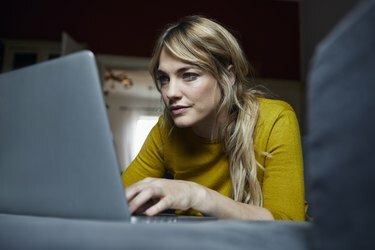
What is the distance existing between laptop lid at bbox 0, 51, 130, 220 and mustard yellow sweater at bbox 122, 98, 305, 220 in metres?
0.51

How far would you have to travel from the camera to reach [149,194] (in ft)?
2.07

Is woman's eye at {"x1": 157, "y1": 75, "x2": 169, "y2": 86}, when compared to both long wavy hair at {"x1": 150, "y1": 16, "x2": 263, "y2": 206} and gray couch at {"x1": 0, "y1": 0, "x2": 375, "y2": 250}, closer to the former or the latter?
long wavy hair at {"x1": 150, "y1": 16, "x2": 263, "y2": 206}

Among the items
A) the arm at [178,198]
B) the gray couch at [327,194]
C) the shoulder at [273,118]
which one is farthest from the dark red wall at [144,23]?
the gray couch at [327,194]

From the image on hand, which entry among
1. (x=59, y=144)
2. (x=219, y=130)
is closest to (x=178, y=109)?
(x=219, y=130)

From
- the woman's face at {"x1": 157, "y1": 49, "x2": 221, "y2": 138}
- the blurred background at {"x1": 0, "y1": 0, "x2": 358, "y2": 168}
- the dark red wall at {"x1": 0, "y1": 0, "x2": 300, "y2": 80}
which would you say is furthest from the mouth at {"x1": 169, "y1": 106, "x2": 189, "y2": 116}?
the dark red wall at {"x1": 0, "y1": 0, "x2": 300, "y2": 80}

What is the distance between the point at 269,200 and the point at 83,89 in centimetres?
61

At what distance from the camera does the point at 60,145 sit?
1.70ft

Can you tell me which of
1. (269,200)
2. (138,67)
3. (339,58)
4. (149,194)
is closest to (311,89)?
(339,58)

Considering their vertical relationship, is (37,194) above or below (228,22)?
below

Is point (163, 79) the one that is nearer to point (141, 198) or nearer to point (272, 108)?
point (272, 108)

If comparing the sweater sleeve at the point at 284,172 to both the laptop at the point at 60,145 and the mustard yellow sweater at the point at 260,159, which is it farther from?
the laptop at the point at 60,145

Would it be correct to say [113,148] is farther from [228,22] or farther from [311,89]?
[228,22]

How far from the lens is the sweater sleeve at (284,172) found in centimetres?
94

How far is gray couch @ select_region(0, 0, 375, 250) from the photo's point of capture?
358 millimetres
